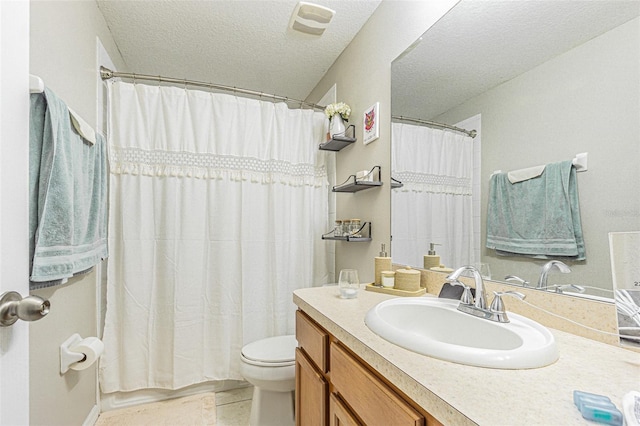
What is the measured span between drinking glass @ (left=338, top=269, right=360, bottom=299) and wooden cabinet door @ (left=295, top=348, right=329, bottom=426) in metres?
0.30

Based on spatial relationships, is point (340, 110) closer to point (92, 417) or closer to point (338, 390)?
point (338, 390)

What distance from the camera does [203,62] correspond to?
7.55 feet

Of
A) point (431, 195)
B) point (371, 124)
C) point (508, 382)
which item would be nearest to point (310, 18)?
point (371, 124)

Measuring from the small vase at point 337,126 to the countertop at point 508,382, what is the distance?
148cm

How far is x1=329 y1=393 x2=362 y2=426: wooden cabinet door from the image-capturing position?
2.68 ft

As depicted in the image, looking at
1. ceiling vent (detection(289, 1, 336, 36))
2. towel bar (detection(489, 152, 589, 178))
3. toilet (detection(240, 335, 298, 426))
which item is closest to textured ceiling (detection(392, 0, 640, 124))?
towel bar (detection(489, 152, 589, 178))

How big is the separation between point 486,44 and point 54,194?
1721 millimetres

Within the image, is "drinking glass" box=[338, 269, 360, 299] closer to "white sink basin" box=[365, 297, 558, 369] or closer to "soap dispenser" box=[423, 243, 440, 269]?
"white sink basin" box=[365, 297, 558, 369]

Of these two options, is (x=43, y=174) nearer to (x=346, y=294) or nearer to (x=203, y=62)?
(x=346, y=294)

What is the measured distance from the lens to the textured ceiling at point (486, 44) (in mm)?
828

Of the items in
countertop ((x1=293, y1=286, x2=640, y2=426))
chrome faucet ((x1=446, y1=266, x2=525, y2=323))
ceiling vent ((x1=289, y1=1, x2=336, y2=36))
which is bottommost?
countertop ((x1=293, y1=286, x2=640, y2=426))

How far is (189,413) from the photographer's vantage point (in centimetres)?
175

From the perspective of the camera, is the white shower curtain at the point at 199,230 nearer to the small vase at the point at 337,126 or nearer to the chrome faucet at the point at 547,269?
the small vase at the point at 337,126

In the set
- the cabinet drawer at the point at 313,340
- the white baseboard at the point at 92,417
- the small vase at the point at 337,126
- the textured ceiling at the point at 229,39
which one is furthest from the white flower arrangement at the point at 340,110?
the white baseboard at the point at 92,417
